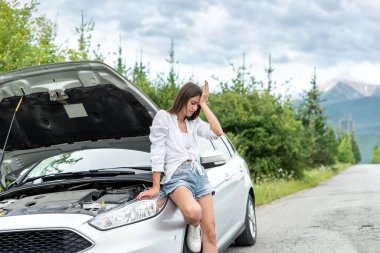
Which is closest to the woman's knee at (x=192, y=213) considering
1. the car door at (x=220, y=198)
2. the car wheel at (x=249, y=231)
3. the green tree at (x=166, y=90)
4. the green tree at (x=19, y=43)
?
the car door at (x=220, y=198)

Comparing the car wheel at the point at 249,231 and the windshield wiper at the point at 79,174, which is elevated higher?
the windshield wiper at the point at 79,174

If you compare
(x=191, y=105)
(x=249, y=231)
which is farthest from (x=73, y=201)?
(x=249, y=231)

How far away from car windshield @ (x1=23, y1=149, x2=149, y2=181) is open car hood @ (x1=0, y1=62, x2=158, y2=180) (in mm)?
165

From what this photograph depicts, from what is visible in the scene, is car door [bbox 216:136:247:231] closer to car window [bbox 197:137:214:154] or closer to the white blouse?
car window [bbox 197:137:214:154]

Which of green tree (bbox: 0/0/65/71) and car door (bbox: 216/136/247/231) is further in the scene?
green tree (bbox: 0/0/65/71)

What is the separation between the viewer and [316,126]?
57.3 metres

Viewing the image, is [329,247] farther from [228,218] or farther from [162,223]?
[162,223]

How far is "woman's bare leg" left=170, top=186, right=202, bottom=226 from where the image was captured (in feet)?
14.6

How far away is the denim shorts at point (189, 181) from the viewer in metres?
4.59

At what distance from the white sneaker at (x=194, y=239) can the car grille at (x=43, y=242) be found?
100 cm

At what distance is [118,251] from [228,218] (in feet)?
6.86

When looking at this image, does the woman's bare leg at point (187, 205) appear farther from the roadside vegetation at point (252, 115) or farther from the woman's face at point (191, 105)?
the roadside vegetation at point (252, 115)

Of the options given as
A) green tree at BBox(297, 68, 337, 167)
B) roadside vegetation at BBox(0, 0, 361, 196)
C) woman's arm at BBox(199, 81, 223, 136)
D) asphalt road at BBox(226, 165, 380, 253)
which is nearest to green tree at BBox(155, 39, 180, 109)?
roadside vegetation at BBox(0, 0, 361, 196)

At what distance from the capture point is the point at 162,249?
13.9 feet
